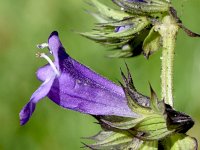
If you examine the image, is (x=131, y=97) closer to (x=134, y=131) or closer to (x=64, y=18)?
(x=134, y=131)

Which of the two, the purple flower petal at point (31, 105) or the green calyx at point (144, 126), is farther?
the green calyx at point (144, 126)

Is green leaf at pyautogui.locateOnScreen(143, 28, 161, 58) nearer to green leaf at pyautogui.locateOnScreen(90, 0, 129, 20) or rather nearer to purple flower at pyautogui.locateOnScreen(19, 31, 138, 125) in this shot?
green leaf at pyautogui.locateOnScreen(90, 0, 129, 20)

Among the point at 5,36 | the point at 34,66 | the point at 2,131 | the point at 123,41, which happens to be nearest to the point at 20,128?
the point at 2,131

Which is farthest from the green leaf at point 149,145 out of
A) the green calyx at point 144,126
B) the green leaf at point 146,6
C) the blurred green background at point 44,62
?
the blurred green background at point 44,62

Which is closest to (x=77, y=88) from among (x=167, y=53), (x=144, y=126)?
(x=144, y=126)

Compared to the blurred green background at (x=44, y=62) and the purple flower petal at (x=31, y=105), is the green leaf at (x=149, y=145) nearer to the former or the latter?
the purple flower petal at (x=31, y=105)

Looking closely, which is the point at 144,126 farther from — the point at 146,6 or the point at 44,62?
the point at 44,62
